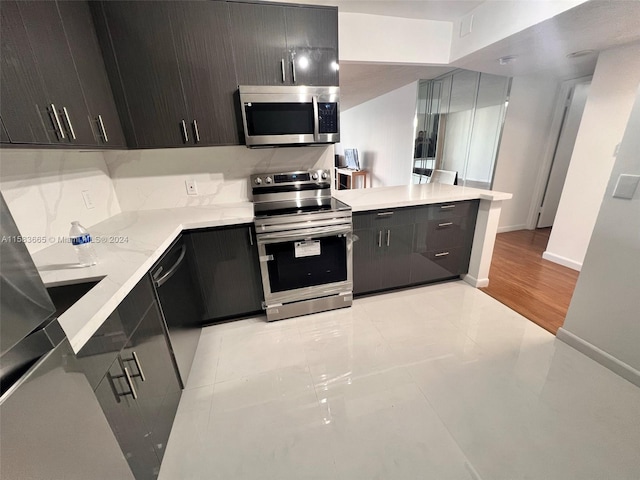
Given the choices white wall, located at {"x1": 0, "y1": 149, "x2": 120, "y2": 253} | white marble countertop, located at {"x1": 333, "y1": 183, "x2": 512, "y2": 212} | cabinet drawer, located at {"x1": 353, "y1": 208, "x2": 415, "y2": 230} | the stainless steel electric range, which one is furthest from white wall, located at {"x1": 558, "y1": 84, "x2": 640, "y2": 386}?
white wall, located at {"x1": 0, "y1": 149, "x2": 120, "y2": 253}

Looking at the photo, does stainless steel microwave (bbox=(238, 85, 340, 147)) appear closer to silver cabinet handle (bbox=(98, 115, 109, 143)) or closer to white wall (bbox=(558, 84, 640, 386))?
silver cabinet handle (bbox=(98, 115, 109, 143))

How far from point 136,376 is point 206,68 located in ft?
6.09

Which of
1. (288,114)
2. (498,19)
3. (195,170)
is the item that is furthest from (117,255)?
(498,19)

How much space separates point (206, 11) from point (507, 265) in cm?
365

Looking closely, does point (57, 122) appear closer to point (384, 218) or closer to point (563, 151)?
point (384, 218)

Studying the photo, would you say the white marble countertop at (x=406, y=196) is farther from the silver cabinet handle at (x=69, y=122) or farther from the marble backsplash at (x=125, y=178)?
the silver cabinet handle at (x=69, y=122)

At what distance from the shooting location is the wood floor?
2162 millimetres

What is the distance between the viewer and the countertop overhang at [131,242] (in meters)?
0.83

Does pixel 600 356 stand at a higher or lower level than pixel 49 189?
lower

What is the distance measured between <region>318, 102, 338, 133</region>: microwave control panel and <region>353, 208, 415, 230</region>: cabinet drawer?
0.70 m

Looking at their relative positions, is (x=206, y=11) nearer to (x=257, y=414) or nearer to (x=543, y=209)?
(x=257, y=414)

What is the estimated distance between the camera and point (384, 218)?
84.5 inches

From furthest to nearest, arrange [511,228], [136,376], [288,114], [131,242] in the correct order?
[511,228]
[288,114]
[131,242]
[136,376]

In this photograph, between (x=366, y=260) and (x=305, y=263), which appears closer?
(x=305, y=263)
